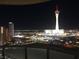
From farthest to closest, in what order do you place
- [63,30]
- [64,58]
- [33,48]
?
1. [63,30]
2. [33,48]
3. [64,58]

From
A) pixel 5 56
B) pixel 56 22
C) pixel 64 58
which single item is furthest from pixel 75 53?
pixel 56 22

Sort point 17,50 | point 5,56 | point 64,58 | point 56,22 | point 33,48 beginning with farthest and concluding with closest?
point 56,22 → point 5,56 → point 17,50 → point 33,48 → point 64,58

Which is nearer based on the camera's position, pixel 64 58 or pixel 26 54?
pixel 64 58

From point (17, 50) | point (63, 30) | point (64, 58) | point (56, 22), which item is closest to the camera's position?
point (64, 58)

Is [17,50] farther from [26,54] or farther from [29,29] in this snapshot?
[29,29]

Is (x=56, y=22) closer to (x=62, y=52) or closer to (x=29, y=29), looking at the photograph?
(x=29, y=29)

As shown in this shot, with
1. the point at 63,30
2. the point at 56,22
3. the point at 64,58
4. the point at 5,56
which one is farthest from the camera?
the point at 63,30

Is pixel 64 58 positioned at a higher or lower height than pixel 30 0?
lower

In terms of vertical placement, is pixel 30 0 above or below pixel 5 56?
above

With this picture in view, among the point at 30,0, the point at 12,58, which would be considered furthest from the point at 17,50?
the point at 30,0
